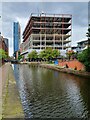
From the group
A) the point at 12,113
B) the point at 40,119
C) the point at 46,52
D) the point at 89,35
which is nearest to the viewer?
the point at 12,113

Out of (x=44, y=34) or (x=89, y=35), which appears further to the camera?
(x=44, y=34)

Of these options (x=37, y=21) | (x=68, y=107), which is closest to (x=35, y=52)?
(x=37, y=21)

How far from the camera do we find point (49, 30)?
138 m

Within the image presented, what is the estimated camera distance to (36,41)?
5344 inches

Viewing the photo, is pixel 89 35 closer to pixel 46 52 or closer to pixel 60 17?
pixel 46 52

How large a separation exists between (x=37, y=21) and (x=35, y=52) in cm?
1845

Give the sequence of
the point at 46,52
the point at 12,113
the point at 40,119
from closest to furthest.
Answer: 1. the point at 12,113
2. the point at 40,119
3. the point at 46,52

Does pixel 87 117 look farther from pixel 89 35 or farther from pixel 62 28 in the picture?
pixel 62 28

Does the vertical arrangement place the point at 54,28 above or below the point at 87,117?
above

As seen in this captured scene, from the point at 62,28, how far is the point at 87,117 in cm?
12403

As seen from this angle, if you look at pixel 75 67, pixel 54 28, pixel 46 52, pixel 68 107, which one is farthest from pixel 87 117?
pixel 54 28

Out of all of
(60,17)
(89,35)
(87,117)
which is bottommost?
(87,117)

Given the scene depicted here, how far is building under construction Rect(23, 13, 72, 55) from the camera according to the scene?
442 feet

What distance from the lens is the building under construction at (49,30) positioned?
134750 mm
